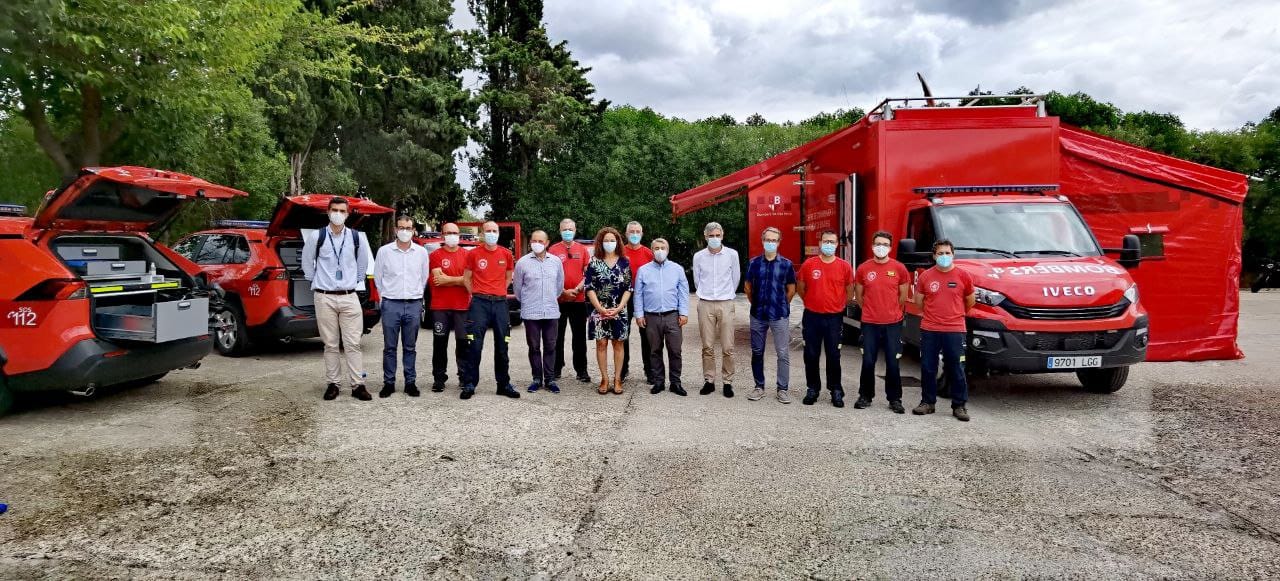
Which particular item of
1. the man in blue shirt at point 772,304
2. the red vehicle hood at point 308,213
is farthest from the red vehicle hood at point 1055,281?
the red vehicle hood at point 308,213

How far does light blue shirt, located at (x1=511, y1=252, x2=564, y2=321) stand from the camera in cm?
735

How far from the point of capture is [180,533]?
3.76 meters

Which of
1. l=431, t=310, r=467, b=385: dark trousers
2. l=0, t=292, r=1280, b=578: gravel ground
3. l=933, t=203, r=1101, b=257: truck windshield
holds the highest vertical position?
l=933, t=203, r=1101, b=257: truck windshield

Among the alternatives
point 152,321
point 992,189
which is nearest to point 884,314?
point 992,189

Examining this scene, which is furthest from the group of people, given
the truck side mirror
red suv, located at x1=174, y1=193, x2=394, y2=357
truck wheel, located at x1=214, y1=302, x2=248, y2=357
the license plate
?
truck wheel, located at x1=214, y1=302, x2=248, y2=357

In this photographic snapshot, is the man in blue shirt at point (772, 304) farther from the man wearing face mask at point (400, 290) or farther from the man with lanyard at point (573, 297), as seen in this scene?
the man wearing face mask at point (400, 290)

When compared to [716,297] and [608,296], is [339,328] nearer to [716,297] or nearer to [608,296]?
[608,296]

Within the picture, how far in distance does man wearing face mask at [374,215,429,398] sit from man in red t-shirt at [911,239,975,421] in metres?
4.63

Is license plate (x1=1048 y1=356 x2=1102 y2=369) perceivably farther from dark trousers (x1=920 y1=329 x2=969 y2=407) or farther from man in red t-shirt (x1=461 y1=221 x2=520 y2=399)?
man in red t-shirt (x1=461 y1=221 x2=520 y2=399)

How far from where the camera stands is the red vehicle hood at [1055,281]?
6555 millimetres

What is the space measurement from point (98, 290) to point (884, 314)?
660cm

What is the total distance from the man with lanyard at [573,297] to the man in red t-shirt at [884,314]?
9.15 feet

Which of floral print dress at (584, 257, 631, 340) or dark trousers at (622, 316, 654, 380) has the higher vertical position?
floral print dress at (584, 257, 631, 340)

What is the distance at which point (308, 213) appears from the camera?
903cm
